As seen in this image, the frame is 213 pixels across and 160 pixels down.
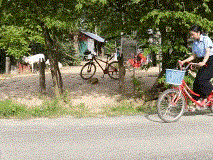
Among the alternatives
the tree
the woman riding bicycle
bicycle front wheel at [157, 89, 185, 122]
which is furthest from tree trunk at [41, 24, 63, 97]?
the woman riding bicycle

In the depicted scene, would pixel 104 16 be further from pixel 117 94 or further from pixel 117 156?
pixel 117 156

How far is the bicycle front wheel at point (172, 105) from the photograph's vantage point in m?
6.11

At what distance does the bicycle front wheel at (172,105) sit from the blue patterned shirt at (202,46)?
89 cm

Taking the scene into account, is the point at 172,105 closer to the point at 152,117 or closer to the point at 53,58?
the point at 152,117

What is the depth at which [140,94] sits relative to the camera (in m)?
9.40

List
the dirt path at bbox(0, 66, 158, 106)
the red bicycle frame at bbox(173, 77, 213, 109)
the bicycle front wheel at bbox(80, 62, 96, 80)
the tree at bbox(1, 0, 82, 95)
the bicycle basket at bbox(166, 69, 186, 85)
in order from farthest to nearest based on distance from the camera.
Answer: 1. the bicycle front wheel at bbox(80, 62, 96, 80)
2. the dirt path at bbox(0, 66, 158, 106)
3. the tree at bbox(1, 0, 82, 95)
4. the red bicycle frame at bbox(173, 77, 213, 109)
5. the bicycle basket at bbox(166, 69, 186, 85)

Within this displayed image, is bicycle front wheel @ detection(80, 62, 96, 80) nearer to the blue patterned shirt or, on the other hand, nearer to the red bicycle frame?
the red bicycle frame

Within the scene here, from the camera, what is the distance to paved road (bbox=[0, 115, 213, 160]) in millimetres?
4379

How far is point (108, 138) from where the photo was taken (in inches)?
201

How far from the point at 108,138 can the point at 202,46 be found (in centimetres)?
270

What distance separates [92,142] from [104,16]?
164 inches

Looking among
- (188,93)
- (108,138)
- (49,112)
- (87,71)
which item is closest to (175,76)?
(188,93)

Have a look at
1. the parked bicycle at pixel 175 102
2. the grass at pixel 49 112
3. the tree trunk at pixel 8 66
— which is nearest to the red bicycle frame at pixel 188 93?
the parked bicycle at pixel 175 102

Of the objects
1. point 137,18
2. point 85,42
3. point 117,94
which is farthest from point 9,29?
point 85,42
